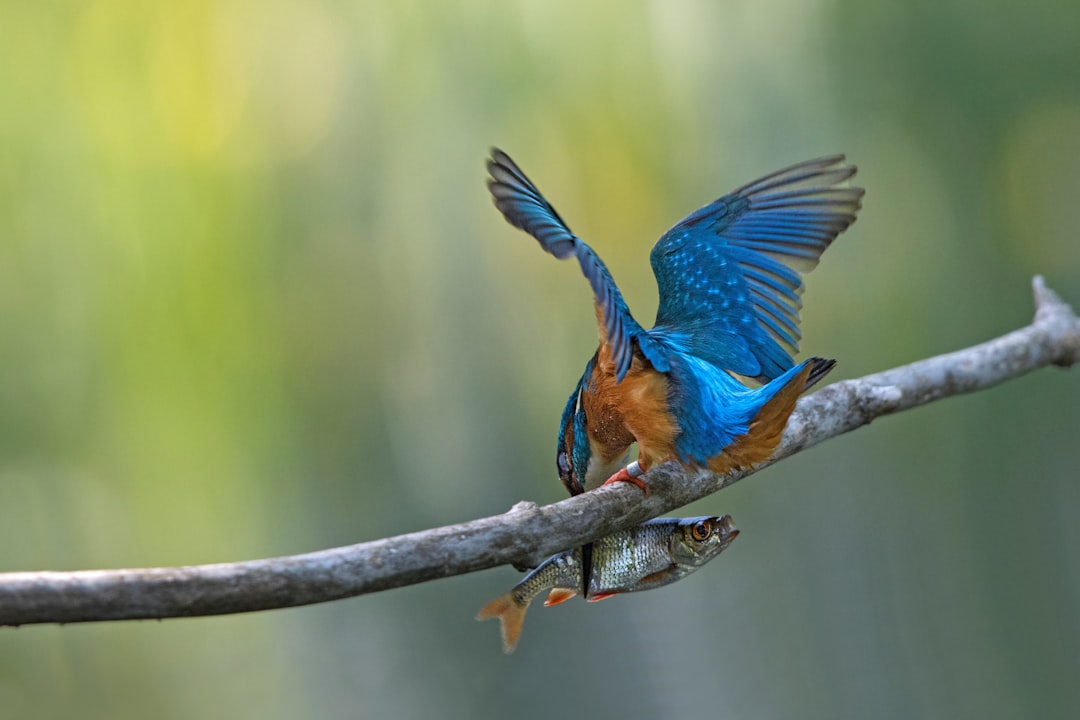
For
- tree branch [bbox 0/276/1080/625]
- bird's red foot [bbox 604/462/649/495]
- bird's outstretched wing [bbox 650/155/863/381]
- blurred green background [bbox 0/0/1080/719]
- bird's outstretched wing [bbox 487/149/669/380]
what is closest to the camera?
tree branch [bbox 0/276/1080/625]

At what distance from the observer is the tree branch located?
36.5 inches

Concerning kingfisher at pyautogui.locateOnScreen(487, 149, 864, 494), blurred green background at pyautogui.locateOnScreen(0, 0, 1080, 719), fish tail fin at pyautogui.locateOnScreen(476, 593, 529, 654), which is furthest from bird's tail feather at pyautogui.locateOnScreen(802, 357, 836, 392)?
blurred green background at pyautogui.locateOnScreen(0, 0, 1080, 719)

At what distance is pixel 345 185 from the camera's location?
2570 mm

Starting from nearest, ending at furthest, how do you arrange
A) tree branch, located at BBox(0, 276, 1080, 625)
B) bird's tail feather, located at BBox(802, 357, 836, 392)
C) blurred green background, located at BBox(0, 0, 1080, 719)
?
tree branch, located at BBox(0, 276, 1080, 625)
bird's tail feather, located at BBox(802, 357, 836, 392)
blurred green background, located at BBox(0, 0, 1080, 719)

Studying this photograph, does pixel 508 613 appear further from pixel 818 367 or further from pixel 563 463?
pixel 818 367

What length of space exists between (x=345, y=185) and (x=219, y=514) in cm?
91

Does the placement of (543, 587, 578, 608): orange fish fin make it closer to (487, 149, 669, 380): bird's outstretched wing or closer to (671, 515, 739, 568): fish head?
(671, 515, 739, 568): fish head

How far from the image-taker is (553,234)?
1092 millimetres

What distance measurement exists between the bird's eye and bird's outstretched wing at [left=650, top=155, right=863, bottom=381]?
27cm

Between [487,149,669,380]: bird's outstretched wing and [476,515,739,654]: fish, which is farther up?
[487,149,669,380]: bird's outstretched wing

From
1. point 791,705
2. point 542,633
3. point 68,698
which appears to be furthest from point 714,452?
point 68,698

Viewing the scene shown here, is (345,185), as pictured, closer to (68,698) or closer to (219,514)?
(219,514)

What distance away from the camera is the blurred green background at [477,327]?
7.89 feet

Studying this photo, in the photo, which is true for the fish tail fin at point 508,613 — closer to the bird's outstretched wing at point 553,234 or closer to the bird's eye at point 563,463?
the bird's eye at point 563,463
